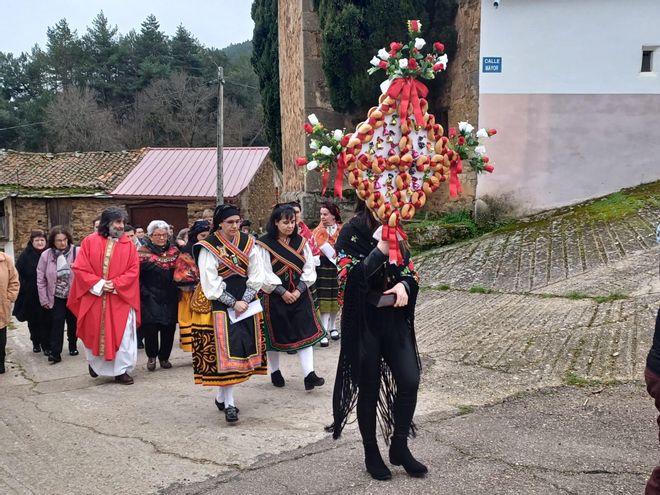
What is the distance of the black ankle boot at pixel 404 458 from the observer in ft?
11.7

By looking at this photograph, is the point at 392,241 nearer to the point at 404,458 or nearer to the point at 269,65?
the point at 404,458

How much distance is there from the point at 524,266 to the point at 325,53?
621cm

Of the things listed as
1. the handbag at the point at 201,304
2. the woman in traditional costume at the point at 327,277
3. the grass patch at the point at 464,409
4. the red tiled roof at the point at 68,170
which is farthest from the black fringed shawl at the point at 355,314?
the red tiled roof at the point at 68,170

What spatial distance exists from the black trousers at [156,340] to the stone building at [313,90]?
6975mm

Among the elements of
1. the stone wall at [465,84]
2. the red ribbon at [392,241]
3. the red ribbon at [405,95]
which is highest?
the stone wall at [465,84]

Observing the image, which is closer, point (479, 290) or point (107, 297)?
point (107, 297)

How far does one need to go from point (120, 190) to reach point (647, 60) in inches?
756

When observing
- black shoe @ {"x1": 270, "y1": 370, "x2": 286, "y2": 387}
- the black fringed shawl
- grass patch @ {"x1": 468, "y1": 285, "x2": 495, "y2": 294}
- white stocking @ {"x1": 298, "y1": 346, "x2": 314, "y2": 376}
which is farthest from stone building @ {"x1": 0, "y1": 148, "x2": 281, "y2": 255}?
the black fringed shawl

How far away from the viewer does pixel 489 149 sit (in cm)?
1110

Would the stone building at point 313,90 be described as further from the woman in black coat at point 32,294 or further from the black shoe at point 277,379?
the woman in black coat at point 32,294

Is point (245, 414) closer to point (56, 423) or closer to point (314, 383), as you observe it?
point (314, 383)

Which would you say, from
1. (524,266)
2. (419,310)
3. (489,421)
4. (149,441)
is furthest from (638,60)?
(149,441)

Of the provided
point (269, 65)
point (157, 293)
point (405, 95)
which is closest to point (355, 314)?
point (405, 95)

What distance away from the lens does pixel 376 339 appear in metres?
3.57
